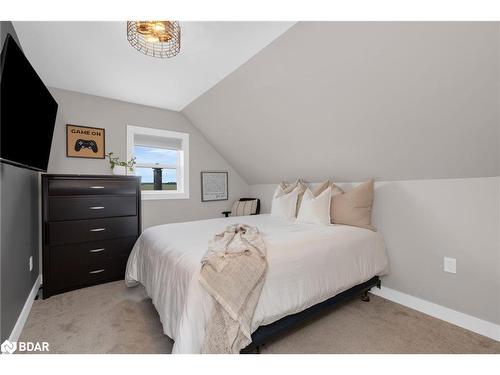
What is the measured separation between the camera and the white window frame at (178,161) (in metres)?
3.49

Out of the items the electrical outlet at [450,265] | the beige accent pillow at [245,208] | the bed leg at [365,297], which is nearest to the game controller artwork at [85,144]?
Result: the beige accent pillow at [245,208]

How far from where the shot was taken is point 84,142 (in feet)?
10.3

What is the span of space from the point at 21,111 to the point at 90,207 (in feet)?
5.00

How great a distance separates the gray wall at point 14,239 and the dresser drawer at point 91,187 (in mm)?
224

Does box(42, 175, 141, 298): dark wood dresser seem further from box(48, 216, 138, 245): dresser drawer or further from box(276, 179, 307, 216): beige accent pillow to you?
box(276, 179, 307, 216): beige accent pillow

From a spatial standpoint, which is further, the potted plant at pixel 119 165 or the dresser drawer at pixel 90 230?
the potted plant at pixel 119 165

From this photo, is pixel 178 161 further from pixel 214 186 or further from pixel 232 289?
pixel 232 289

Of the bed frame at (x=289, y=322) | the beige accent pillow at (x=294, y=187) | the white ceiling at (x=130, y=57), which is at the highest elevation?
the white ceiling at (x=130, y=57)

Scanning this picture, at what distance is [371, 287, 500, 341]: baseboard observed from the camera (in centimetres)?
183

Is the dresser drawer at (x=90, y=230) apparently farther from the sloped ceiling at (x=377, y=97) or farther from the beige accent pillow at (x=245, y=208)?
the sloped ceiling at (x=377, y=97)

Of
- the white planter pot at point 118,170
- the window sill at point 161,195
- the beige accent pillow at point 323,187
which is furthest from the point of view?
the window sill at point 161,195
